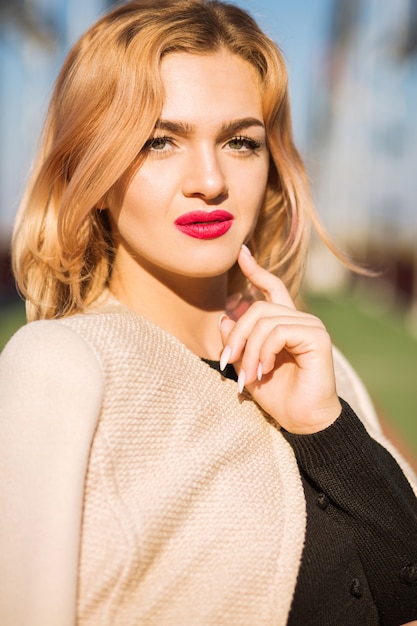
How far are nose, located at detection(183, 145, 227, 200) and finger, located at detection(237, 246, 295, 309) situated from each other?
0.77 feet

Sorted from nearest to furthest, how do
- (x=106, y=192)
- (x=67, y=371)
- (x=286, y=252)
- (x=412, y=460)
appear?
(x=67, y=371)
(x=106, y=192)
(x=286, y=252)
(x=412, y=460)

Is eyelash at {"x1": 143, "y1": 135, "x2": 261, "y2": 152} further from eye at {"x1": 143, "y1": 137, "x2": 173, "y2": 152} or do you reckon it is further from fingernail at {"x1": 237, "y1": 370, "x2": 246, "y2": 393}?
fingernail at {"x1": 237, "y1": 370, "x2": 246, "y2": 393}

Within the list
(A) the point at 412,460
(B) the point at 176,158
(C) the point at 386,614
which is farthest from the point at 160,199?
(A) the point at 412,460

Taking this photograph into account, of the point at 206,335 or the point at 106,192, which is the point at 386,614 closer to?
the point at 206,335

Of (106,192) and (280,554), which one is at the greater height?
(106,192)

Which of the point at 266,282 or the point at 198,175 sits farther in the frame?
the point at 266,282

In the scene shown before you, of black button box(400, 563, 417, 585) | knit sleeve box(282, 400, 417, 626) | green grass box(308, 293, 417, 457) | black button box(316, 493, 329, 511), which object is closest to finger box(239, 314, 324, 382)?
knit sleeve box(282, 400, 417, 626)

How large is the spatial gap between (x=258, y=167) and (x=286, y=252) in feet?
1.95

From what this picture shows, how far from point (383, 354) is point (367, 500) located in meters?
9.87

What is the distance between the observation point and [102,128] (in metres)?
1.92

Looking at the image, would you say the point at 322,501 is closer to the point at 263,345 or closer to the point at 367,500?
the point at 367,500

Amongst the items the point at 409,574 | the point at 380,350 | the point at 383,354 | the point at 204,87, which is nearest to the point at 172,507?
the point at 409,574

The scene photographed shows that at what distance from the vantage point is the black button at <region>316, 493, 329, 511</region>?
1854mm

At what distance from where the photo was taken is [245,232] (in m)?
2.05
